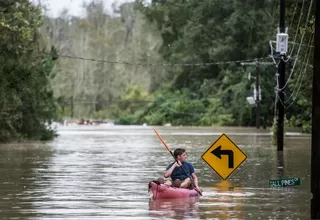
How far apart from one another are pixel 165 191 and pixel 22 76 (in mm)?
7313

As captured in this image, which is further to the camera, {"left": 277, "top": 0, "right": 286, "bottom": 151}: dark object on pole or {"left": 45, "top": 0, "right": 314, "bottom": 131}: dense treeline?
{"left": 45, "top": 0, "right": 314, "bottom": 131}: dense treeline

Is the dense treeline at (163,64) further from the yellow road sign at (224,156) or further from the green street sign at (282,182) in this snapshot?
the green street sign at (282,182)

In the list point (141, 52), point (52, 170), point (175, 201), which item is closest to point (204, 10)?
point (141, 52)

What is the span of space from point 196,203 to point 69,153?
22016mm

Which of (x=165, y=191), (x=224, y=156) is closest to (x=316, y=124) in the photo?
(x=165, y=191)

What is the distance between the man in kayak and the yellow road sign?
2.79 metres

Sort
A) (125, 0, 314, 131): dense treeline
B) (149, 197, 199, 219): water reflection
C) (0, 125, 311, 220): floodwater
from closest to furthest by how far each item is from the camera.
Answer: (149, 197, 199, 219): water reflection
(0, 125, 311, 220): floodwater
(125, 0, 314, 131): dense treeline

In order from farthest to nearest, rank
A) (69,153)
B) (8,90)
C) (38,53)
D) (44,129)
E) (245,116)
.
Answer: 1. (245,116)
2. (44,129)
3. (38,53)
4. (69,153)
5. (8,90)

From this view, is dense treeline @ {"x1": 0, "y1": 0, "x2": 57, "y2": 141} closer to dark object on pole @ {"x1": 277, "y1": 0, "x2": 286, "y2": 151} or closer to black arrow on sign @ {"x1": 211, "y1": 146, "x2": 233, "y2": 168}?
black arrow on sign @ {"x1": 211, "y1": 146, "x2": 233, "y2": 168}

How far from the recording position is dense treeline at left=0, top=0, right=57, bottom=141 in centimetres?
2675

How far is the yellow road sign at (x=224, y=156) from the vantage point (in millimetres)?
Result: 25234

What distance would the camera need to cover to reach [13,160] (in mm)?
36781

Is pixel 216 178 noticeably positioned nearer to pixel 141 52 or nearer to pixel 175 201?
pixel 175 201

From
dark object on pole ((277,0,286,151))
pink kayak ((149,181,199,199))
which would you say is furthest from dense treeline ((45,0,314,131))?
pink kayak ((149,181,199,199))
